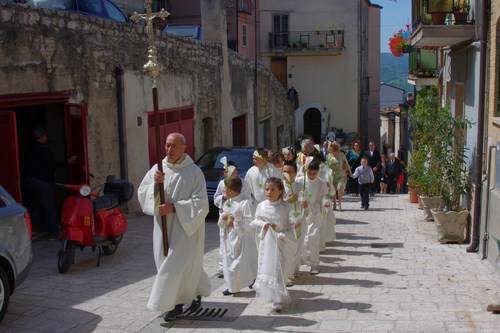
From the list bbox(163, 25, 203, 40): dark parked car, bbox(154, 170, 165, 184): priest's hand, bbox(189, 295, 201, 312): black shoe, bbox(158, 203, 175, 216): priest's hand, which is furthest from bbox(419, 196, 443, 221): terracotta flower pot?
bbox(163, 25, 203, 40): dark parked car

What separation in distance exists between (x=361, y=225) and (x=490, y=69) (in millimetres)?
4671

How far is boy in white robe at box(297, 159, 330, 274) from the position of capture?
8.81m

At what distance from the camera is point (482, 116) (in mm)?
9906

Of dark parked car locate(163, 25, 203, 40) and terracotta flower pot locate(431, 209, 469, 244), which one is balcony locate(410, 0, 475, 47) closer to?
terracotta flower pot locate(431, 209, 469, 244)

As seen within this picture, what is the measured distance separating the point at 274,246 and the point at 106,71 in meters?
6.72

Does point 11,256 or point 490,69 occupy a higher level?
point 490,69

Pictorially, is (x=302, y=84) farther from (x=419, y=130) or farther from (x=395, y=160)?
(x=419, y=130)

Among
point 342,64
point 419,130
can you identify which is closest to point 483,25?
point 419,130

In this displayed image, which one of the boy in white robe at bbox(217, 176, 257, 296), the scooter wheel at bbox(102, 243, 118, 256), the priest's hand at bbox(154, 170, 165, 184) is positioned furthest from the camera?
the scooter wheel at bbox(102, 243, 118, 256)

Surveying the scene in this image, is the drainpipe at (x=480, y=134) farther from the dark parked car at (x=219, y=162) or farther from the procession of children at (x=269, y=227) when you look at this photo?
the dark parked car at (x=219, y=162)

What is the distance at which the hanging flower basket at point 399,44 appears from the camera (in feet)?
68.2

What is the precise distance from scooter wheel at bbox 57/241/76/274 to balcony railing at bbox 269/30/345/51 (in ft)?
103

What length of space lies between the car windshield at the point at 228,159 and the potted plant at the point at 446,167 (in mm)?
4071

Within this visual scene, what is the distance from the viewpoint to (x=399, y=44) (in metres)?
20.9
